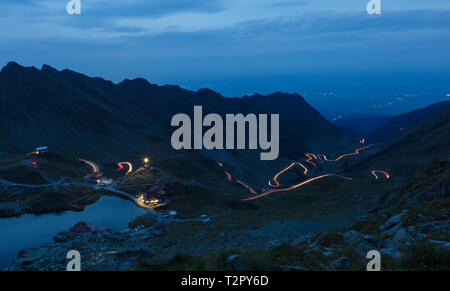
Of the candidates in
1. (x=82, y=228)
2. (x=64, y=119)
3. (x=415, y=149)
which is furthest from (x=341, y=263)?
(x=64, y=119)

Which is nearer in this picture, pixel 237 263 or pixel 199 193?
pixel 237 263

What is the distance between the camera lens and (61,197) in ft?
204

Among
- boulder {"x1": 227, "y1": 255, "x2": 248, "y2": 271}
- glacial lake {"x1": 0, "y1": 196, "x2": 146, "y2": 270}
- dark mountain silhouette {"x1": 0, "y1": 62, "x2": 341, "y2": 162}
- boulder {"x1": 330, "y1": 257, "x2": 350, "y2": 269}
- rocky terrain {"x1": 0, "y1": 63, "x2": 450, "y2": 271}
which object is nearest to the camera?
boulder {"x1": 227, "y1": 255, "x2": 248, "y2": 271}

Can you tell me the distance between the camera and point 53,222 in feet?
175

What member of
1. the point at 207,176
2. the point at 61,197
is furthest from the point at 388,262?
the point at 207,176

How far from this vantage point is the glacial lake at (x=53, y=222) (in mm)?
44294

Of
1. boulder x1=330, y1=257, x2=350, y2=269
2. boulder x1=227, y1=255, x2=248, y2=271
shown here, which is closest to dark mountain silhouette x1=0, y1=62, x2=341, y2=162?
boulder x1=227, y1=255, x2=248, y2=271

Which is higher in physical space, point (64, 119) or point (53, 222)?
point (64, 119)

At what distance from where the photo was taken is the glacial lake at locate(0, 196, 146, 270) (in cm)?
4429

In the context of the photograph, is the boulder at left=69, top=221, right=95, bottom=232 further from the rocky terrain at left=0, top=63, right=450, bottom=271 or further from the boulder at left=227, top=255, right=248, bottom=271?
the boulder at left=227, top=255, right=248, bottom=271

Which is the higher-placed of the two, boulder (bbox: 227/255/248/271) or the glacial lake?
boulder (bbox: 227/255/248/271)

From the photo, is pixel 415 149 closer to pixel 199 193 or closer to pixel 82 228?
pixel 199 193
